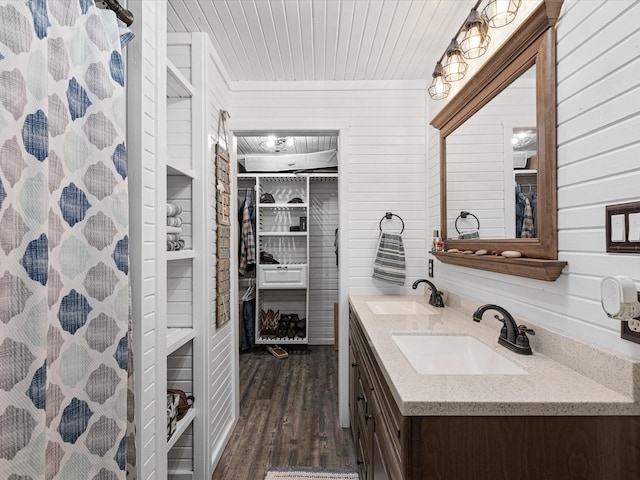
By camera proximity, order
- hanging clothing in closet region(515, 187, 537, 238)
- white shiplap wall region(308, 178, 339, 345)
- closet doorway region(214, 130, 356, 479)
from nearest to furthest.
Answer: hanging clothing in closet region(515, 187, 537, 238) < closet doorway region(214, 130, 356, 479) < white shiplap wall region(308, 178, 339, 345)

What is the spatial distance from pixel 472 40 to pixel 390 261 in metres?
1.42

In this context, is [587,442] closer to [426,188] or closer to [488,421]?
[488,421]

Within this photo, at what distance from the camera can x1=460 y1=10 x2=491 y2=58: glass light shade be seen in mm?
1489

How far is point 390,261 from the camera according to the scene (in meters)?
2.47

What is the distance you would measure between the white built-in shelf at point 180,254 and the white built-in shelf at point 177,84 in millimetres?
839

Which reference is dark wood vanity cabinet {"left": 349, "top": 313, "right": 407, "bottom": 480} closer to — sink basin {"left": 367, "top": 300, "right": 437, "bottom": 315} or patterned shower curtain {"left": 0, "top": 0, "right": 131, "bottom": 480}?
sink basin {"left": 367, "top": 300, "right": 437, "bottom": 315}

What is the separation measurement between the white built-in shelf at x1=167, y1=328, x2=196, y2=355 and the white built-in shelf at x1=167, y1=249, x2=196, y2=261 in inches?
15.4

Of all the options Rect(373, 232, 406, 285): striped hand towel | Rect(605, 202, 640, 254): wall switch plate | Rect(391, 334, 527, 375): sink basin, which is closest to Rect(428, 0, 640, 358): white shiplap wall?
Rect(605, 202, 640, 254): wall switch plate

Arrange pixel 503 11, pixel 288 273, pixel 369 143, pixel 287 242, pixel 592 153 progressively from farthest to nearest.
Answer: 1. pixel 287 242
2. pixel 288 273
3. pixel 369 143
4. pixel 503 11
5. pixel 592 153

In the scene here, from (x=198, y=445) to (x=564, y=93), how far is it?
2.30 metres

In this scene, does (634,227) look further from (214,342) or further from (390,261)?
(214,342)

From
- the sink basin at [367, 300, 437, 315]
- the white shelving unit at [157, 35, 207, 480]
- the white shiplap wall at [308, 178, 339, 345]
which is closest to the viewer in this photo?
the white shelving unit at [157, 35, 207, 480]

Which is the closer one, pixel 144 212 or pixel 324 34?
pixel 144 212

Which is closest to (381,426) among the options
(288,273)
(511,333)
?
(511,333)
